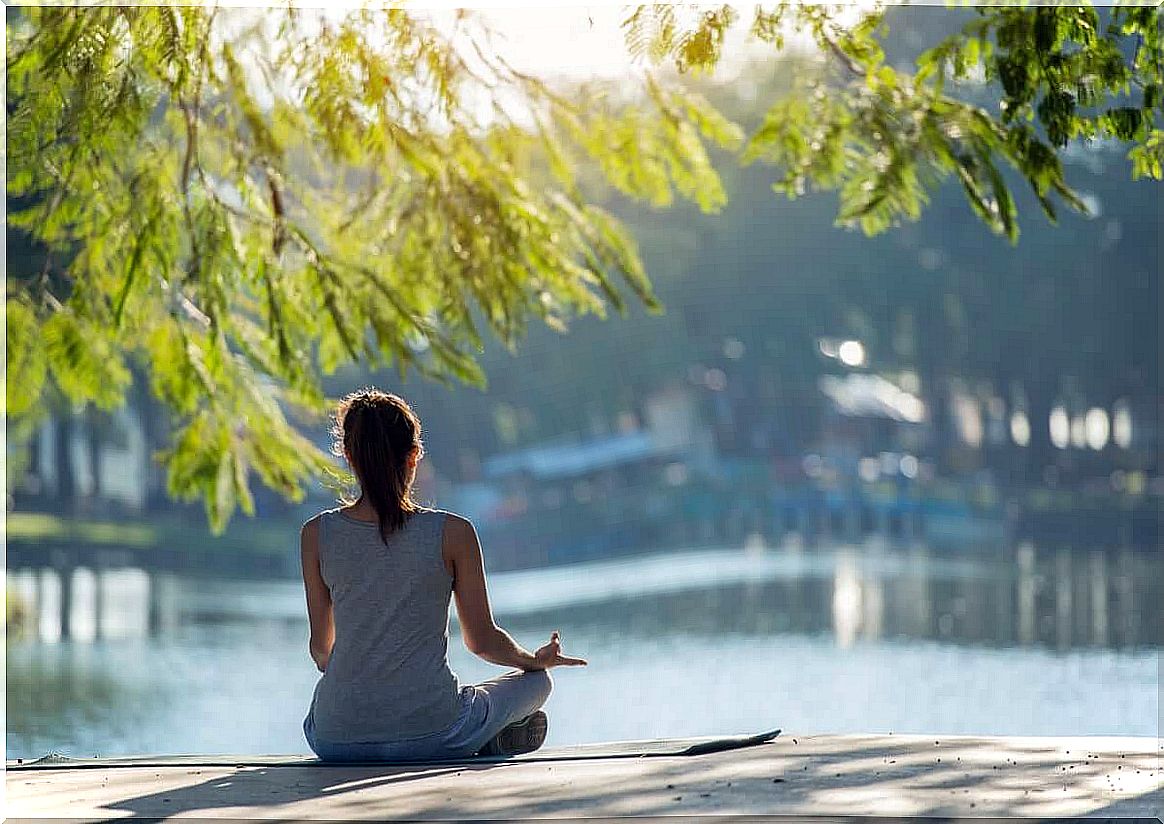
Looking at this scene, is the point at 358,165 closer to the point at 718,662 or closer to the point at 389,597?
the point at 389,597

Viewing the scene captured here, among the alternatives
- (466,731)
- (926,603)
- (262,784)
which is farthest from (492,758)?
(926,603)

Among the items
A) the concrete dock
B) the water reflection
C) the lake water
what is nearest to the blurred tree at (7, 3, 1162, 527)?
the concrete dock

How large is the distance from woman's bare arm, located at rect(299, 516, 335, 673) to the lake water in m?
7.57

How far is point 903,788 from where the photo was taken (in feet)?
9.75

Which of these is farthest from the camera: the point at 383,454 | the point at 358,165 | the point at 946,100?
the point at 358,165

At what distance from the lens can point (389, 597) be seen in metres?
3.30

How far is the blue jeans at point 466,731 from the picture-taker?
3.36 metres

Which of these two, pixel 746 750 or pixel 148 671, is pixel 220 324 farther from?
pixel 148 671

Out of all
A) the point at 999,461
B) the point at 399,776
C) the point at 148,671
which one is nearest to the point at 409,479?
the point at 399,776

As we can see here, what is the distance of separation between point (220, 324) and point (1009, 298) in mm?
27635

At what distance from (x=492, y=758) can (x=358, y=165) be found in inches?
122

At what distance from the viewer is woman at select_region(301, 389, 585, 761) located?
3.31 metres

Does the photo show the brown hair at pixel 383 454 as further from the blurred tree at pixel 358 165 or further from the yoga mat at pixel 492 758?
the blurred tree at pixel 358 165

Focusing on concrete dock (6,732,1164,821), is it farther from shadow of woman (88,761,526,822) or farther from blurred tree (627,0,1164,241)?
blurred tree (627,0,1164,241)
